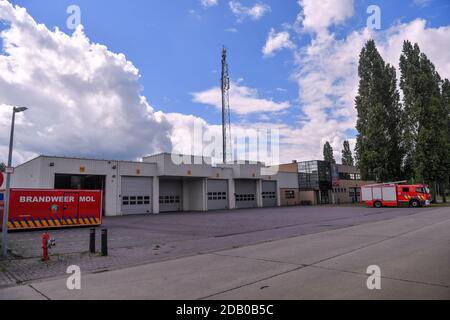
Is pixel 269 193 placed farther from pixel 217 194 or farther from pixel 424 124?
pixel 424 124

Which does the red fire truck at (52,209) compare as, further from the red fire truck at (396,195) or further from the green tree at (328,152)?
the green tree at (328,152)

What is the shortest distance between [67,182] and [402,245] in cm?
3423

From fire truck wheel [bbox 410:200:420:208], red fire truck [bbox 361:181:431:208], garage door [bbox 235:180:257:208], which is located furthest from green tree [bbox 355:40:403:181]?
garage door [bbox 235:180:257:208]

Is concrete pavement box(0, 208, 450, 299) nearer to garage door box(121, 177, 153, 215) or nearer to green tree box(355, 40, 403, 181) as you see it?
garage door box(121, 177, 153, 215)

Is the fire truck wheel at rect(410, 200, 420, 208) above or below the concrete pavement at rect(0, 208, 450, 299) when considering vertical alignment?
above

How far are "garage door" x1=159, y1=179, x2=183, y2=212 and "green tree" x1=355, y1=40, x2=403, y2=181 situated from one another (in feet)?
90.2

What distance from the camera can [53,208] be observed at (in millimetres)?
21672

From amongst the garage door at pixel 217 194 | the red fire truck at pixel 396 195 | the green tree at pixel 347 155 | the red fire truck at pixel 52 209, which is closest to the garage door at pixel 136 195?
the garage door at pixel 217 194

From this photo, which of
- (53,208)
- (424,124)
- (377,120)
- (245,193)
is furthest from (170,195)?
(424,124)

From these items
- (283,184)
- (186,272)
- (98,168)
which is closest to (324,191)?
(283,184)

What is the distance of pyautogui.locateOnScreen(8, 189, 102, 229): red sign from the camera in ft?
66.7

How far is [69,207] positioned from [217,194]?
89.4ft
